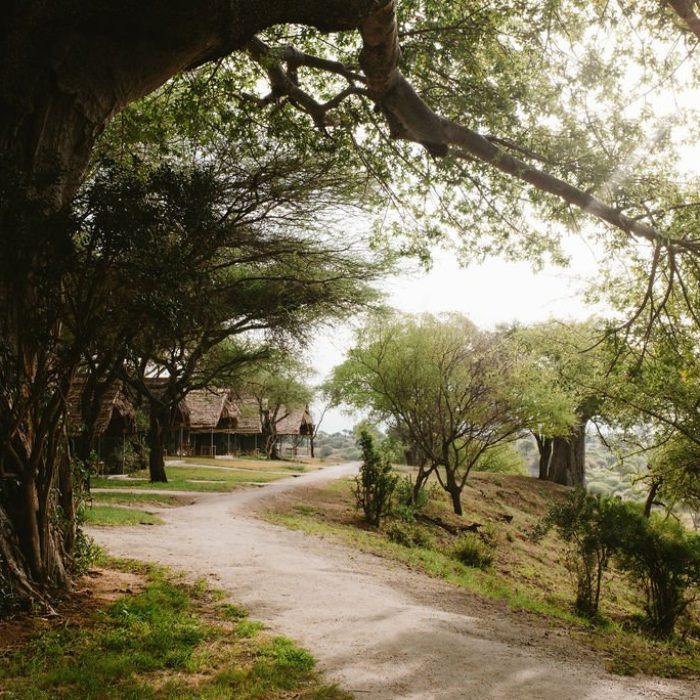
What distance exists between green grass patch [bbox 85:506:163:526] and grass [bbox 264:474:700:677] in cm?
308

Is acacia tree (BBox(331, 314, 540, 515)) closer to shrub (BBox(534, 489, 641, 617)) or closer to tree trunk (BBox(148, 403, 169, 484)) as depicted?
tree trunk (BBox(148, 403, 169, 484))

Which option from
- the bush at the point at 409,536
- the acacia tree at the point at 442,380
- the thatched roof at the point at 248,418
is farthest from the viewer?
the thatched roof at the point at 248,418

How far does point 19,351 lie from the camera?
5043 millimetres

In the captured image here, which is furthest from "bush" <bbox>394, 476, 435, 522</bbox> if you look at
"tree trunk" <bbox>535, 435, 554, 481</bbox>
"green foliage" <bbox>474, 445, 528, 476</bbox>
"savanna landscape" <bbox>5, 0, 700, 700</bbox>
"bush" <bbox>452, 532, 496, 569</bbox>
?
"green foliage" <bbox>474, 445, 528, 476</bbox>

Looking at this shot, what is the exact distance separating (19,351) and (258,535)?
7.50m

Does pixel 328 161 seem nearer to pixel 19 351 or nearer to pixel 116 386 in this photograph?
pixel 19 351

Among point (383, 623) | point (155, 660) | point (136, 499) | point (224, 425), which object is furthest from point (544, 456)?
point (155, 660)

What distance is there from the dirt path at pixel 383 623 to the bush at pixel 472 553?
3.29m

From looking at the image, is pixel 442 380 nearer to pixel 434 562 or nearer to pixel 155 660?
pixel 434 562

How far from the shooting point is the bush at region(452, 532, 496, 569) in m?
13.4

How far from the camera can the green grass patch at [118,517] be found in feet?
36.7

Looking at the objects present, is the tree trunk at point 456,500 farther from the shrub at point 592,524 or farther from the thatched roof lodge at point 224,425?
the thatched roof lodge at point 224,425

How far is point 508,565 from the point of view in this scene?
14375mm

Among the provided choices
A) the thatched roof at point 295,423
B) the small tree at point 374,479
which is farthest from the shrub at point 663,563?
the thatched roof at point 295,423
